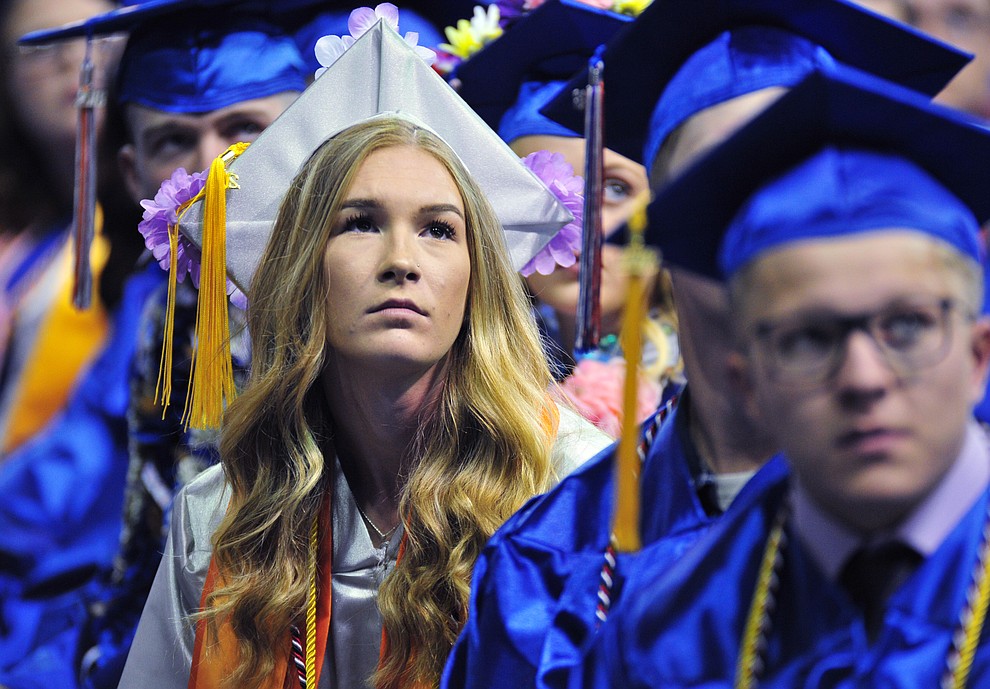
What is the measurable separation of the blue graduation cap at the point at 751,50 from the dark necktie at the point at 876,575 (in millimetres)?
605

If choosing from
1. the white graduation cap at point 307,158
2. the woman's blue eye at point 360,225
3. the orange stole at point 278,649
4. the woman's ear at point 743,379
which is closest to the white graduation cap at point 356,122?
the white graduation cap at point 307,158

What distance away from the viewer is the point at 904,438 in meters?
1.24

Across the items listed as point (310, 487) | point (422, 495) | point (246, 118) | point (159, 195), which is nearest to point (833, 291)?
point (422, 495)

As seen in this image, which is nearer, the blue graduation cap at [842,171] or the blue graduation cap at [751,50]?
the blue graduation cap at [842,171]

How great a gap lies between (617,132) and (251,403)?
1026mm

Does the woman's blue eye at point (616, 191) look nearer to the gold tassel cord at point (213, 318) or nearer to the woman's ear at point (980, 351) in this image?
the gold tassel cord at point (213, 318)

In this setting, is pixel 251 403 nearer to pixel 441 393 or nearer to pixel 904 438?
pixel 441 393

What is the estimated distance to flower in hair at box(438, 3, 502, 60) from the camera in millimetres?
3549

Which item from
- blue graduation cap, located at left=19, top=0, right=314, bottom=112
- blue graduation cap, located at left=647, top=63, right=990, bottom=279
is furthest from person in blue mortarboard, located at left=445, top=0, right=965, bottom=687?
blue graduation cap, located at left=19, top=0, right=314, bottom=112

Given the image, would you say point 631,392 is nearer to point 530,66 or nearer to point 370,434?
point 370,434

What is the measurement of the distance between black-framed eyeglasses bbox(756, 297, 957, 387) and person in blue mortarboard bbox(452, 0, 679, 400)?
1.87m

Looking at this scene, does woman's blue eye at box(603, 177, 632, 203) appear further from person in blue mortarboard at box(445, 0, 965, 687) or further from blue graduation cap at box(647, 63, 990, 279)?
blue graduation cap at box(647, 63, 990, 279)

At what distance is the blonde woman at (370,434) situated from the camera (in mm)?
2369

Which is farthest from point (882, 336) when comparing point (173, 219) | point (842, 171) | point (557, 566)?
point (173, 219)
